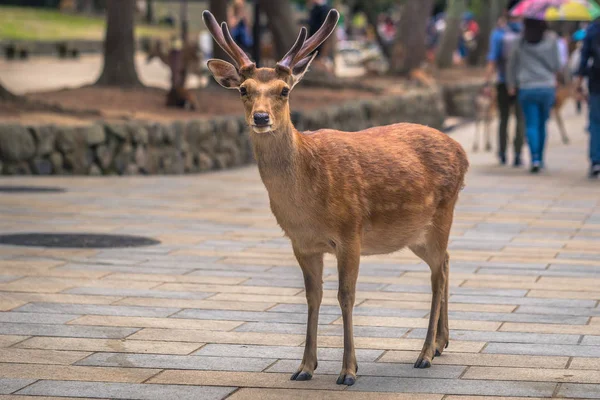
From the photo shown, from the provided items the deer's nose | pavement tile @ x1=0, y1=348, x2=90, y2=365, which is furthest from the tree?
the deer's nose

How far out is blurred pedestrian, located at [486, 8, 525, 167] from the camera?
1677cm

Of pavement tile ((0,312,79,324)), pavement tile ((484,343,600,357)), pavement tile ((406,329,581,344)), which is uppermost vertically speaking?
pavement tile ((0,312,79,324))

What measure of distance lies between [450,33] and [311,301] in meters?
28.3

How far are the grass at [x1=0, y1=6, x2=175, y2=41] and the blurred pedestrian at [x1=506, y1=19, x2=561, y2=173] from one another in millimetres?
34636

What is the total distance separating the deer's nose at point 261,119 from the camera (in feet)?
19.3

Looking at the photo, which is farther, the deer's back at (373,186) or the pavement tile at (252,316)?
Result: the pavement tile at (252,316)

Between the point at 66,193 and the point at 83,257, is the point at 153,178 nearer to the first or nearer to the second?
the point at 66,193

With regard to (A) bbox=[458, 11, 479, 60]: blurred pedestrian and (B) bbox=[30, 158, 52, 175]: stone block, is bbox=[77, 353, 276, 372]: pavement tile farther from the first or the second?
(A) bbox=[458, 11, 479, 60]: blurred pedestrian

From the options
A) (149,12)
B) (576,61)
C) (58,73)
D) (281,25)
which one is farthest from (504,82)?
(149,12)

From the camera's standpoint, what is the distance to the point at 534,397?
586 cm

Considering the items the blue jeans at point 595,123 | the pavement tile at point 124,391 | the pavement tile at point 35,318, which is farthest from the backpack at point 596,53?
the pavement tile at point 124,391

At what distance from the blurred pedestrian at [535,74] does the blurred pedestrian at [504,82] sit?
0.61 m

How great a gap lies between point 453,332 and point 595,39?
8.60 m

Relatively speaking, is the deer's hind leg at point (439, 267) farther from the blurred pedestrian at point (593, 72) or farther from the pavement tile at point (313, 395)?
the blurred pedestrian at point (593, 72)
